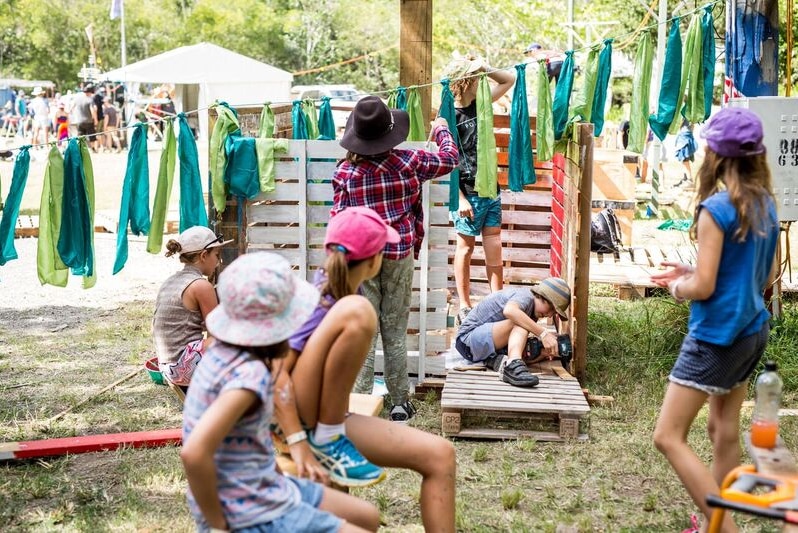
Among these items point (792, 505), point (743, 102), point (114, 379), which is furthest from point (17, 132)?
point (792, 505)

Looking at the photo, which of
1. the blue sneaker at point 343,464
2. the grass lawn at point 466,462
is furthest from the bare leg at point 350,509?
the grass lawn at point 466,462

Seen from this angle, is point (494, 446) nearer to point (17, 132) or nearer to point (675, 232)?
point (675, 232)

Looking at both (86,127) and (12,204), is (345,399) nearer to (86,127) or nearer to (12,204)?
(12,204)

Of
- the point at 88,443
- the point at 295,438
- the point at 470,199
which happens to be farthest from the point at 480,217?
the point at 295,438

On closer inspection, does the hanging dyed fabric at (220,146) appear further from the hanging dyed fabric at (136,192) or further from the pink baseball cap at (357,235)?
the pink baseball cap at (357,235)

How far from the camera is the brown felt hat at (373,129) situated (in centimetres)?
Result: 540

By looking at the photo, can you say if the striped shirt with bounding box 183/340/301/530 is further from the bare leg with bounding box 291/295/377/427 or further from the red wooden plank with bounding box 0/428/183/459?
the red wooden plank with bounding box 0/428/183/459

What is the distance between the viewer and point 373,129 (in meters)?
5.45

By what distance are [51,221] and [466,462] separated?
3.31 m

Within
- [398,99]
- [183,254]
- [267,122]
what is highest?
[398,99]

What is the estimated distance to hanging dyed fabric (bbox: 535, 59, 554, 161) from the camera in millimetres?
6461

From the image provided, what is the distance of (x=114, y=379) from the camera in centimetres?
680

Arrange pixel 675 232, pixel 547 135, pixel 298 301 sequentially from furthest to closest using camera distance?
pixel 675 232, pixel 547 135, pixel 298 301

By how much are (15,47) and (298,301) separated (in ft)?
200
